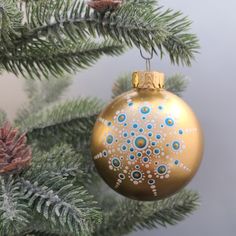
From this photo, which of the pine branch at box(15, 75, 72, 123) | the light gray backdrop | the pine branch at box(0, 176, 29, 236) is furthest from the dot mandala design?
the light gray backdrop

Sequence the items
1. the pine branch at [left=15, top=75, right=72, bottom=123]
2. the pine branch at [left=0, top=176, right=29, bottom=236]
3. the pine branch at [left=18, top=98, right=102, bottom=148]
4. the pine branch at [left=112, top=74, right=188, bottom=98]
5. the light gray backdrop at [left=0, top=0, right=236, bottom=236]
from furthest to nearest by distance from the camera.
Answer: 1. the light gray backdrop at [left=0, top=0, right=236, bottom=236]
2. the pine branch at [left=15, top=75, right=72, bottom=123]
3. the pine branch at [left=112, top=74, right=188, bottom=98]
4. the pine branch at [left=18, top=98, right=102, bottom=148]
5. the pine branch at [left=0, top=176, right=29, bottom=236]

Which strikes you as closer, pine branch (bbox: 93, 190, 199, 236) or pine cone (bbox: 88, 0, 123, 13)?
pine cone (bbox: 88, 0, 123, 13)

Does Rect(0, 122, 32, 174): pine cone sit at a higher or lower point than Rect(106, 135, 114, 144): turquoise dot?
lower

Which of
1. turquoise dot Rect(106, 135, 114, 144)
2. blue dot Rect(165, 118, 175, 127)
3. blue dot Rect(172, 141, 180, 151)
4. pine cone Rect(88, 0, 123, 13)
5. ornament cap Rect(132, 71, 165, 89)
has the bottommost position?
turquoise dot Rect(106, 135, 114, 144)

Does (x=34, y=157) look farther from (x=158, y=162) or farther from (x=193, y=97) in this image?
(x=193, y=97)

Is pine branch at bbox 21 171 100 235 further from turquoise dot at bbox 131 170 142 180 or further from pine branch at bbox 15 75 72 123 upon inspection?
pine branch at bbox 15 75 72 123

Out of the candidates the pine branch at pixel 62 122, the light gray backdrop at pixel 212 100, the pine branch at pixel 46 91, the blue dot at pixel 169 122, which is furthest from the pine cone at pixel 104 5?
the light gray backdrop at pixel 212 100

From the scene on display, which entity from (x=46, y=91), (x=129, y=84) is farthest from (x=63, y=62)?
(x=46, y=91)

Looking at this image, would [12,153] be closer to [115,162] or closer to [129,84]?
[115,162]
